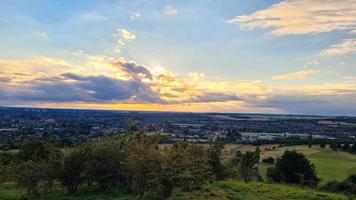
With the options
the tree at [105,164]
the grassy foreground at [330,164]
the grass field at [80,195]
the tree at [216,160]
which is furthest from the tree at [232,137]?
the grass field at [80,195]

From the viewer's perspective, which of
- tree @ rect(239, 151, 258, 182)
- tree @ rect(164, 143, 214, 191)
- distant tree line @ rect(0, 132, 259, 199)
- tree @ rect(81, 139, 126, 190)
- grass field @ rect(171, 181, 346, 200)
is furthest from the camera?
tree @ rect(239, 151, 258, 182)

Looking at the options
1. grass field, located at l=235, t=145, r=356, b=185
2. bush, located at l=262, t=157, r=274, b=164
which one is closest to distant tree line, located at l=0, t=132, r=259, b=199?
grass field, located at l=235, t=145, r=356, b=185

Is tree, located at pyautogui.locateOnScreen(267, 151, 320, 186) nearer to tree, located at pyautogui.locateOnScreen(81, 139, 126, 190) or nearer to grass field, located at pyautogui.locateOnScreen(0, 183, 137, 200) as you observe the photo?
tree, located at pyautogui.locateOnScreen(81, 139, 126, 190)

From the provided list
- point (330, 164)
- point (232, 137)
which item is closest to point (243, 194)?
point (330, 164)

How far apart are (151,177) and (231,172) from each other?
58.0 feet

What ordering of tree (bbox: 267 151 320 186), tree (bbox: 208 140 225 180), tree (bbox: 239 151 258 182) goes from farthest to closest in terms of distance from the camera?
tree (bbox: 267 151 320 186), tree (bbox: 239 151 258 182), tree (bbox: 208 140 225 180)

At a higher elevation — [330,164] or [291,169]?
[291,169]

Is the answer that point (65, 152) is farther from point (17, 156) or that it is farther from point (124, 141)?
point (17, 156)

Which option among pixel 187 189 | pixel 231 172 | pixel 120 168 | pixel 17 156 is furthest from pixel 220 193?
pixel 17 156

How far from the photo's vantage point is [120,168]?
33.2 metres

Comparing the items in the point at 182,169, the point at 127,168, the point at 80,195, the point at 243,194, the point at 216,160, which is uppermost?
the point at 182,169

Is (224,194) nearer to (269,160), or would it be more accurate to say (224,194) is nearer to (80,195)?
(80,195)

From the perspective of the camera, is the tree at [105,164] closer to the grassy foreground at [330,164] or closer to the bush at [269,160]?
the grassy foreground at [330,164]

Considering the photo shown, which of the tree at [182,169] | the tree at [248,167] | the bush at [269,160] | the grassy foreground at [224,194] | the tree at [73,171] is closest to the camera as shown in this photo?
the tree at [182,169]
